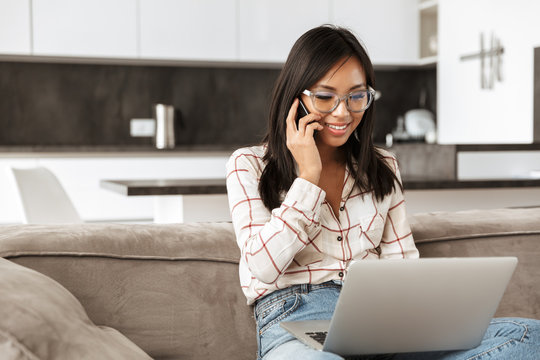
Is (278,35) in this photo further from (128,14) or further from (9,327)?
(9,327)

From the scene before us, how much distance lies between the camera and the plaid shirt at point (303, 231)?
56.4 inches

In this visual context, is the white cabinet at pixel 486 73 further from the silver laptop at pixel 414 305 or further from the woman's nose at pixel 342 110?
the silver laptop at pixel 414 305

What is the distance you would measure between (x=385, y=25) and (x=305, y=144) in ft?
13.1

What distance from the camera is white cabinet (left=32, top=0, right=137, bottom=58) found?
4664mm

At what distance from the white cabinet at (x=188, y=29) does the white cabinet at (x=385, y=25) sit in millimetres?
791

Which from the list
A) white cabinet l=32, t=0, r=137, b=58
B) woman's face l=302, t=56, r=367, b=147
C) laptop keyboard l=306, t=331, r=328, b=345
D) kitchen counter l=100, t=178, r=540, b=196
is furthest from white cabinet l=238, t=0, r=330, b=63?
laptop keyboard l=306, t=331, r=328, b=345

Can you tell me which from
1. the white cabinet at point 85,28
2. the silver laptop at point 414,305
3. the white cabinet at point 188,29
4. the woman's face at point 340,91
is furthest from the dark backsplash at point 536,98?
the silver laptop at point 414,305

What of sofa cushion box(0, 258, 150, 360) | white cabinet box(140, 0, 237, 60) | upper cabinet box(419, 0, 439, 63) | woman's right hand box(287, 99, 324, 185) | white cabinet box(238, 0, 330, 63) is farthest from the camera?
upper cabinet box(419, 0, 439, 63)

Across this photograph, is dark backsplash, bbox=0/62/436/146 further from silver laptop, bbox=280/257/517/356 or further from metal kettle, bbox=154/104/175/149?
silver laptop, bbox=280/257/517/356

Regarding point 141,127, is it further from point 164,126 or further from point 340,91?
point 340,91

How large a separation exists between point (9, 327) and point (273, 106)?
80 centimetres

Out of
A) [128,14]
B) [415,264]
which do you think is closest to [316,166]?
[415,264]

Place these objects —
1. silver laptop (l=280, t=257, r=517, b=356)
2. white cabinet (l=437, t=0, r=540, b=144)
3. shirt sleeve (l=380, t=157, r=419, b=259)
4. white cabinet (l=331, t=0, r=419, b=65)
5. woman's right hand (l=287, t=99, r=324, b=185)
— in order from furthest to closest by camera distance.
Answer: white cabinet (l=331, t=0, r=419, b=65) → white cabinet (l=437, t=0, r=540, b=144) → shirt sleeve (l=380, t=157, r=419, b=259) → woman's right hand (l=287, t=99, r=324, b=185) → silver laptop (l=280, t=257, r=517, b=356)

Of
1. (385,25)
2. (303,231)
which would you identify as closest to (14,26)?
(385,25)
